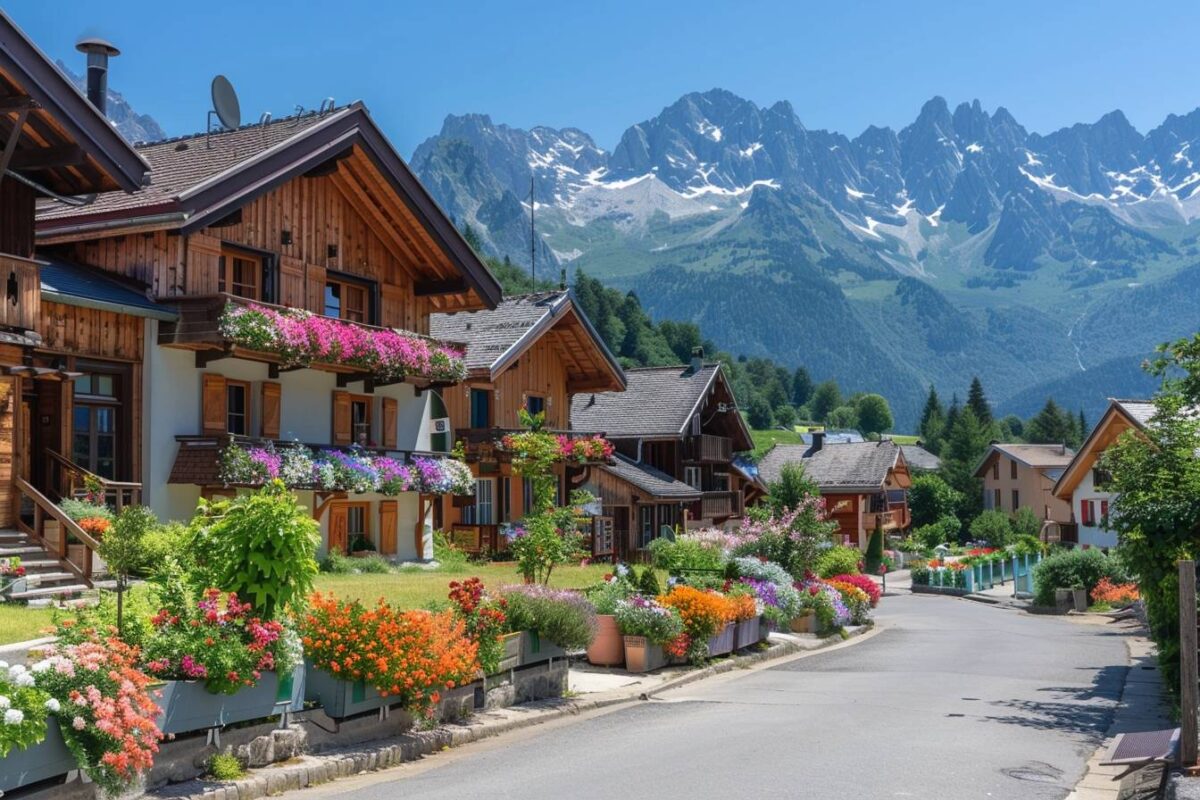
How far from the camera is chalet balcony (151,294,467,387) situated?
24.3 m

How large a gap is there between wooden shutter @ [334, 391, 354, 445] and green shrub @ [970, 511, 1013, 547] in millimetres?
71422

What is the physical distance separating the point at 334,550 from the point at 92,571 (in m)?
9.36

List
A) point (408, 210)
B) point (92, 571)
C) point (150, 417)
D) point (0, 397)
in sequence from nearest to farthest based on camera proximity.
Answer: point (92, 571)
point (0, 397)
point (150, 417)
point (408, 210)

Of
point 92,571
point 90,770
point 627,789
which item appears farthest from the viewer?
point 92,571

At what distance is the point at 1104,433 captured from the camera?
176 feet

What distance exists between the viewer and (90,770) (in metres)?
9.39

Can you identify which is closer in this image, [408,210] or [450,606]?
[450,606]

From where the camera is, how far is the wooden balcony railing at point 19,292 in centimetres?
1811

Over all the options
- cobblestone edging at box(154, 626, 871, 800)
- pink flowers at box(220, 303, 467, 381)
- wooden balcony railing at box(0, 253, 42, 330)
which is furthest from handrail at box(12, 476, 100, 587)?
cobblestone edging at box(154, 626, 871, 800)

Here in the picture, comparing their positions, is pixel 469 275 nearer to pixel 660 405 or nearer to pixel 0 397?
pixel 0 397

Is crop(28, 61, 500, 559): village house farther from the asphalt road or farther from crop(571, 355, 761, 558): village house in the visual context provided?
crop(571, 355, 761, 558): village house

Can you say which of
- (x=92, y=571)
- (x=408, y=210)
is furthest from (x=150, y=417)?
(x=408, y=210)

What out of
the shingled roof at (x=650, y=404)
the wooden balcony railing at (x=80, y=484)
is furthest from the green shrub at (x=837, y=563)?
the wooden balcony railing at (x=80, y=484)

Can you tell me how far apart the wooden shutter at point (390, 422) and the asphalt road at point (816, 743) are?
11.9m
